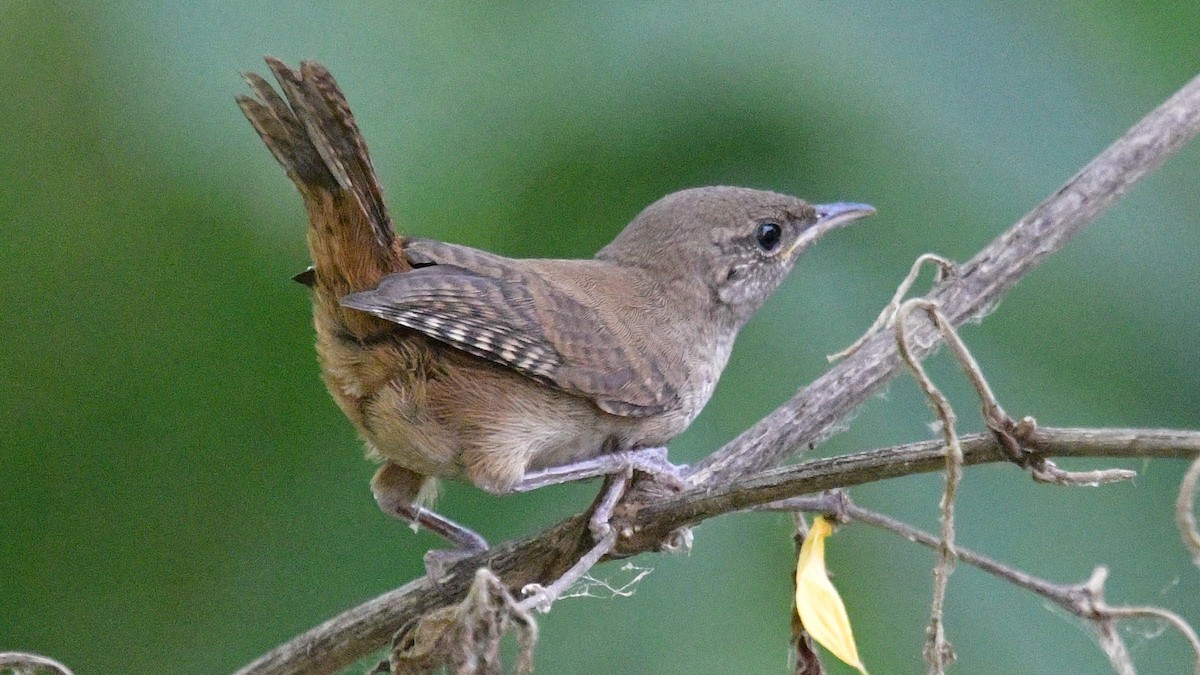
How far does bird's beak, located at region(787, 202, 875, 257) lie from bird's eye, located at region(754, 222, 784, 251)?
76 mm

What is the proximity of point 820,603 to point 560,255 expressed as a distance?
102 cm

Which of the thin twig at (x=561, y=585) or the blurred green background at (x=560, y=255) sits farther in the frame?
the blurred green background at (x=560, y=255)

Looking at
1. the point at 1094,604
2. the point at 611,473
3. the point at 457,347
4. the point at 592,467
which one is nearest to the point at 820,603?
the point at 1094,604

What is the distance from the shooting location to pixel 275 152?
6.73 ft

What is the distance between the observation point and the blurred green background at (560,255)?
2.13m

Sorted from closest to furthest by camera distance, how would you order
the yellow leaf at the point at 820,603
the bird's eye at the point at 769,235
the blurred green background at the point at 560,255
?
the yellow leaf at the point at 820,603 < the blurred green background at the point at 560,255 < the bird's eye at the point at 769,235

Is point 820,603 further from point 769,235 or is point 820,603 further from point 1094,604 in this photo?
point 769,235

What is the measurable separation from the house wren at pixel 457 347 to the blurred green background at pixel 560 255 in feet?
0.23

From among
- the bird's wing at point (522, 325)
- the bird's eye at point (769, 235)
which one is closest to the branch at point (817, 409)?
the bird's wing at point (522, 325)

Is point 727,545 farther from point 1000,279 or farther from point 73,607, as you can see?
point 73,607

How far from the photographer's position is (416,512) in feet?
7.73

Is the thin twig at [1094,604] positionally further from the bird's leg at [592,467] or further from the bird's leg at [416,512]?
the bird's leg at [416,512]

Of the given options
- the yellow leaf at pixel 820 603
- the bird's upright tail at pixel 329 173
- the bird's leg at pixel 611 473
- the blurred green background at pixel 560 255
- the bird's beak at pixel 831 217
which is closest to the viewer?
the yellow leaf at pixel 820 603

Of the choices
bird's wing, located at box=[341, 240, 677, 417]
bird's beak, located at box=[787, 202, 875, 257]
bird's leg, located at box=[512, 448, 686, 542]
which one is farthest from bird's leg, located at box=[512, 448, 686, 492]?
bird's beak, located at box=[787, 202, 875, 257]
